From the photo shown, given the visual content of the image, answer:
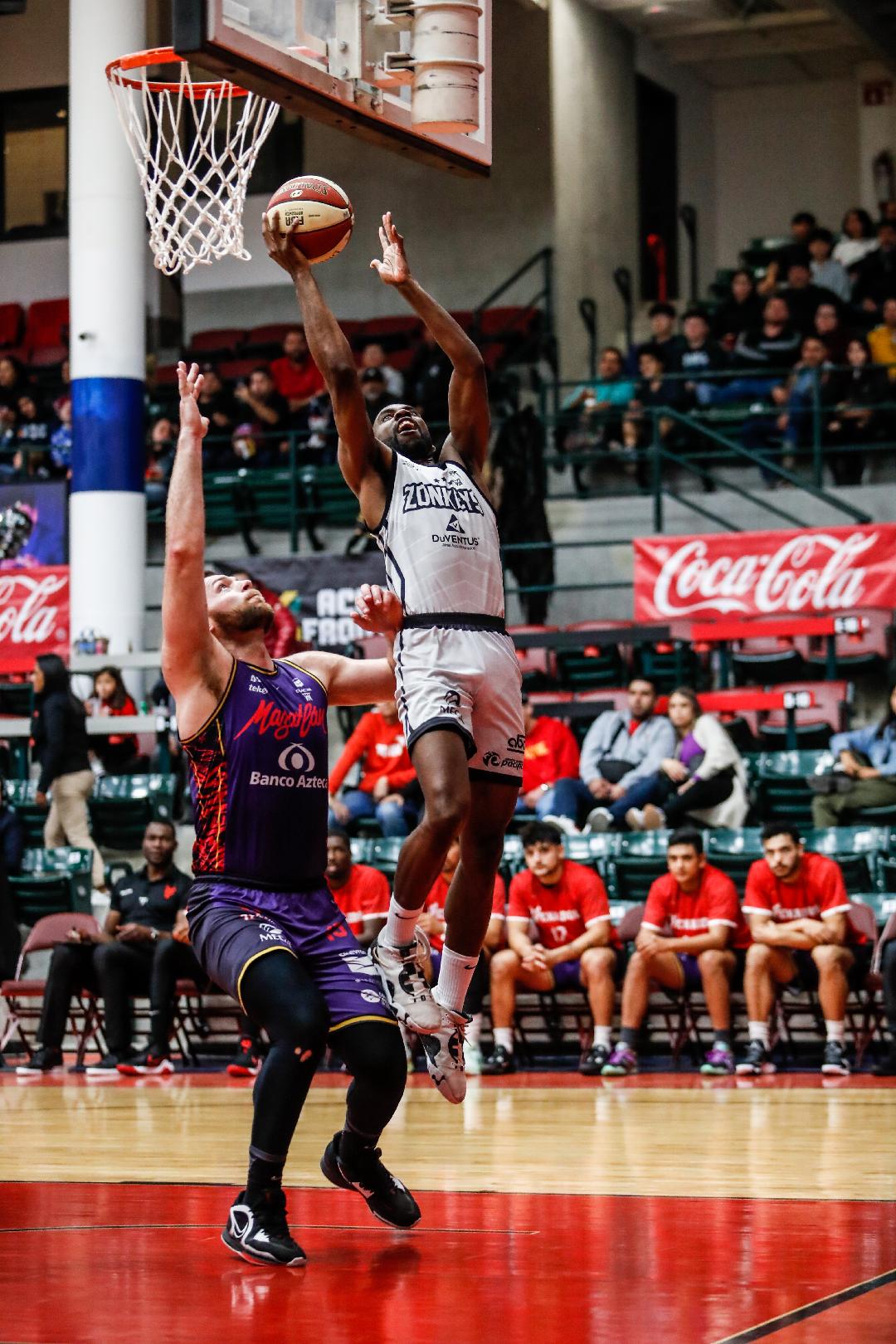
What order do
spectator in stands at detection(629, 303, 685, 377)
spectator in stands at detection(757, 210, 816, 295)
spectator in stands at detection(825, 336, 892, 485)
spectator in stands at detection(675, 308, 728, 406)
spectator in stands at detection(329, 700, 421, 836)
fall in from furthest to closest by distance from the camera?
spectator in stands at detection(757, 210, 816, 295)
spectator in stands at detection(629, 303, 685, 377)
spectator in stands at detection(675, 308, 728, 406)
spectator in stands at detection(825, 336, 892, 485)
spectator in stands at detection(329, 700, 421, 836)

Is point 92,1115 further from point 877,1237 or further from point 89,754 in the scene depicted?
point 89,754

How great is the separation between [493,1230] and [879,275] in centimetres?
1561

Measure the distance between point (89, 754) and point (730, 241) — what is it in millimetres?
12818

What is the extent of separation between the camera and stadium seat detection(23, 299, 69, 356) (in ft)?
80.5

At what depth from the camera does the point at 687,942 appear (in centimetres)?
1145

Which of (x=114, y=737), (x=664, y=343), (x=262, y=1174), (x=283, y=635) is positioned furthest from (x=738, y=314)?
(x=262, y=1174)

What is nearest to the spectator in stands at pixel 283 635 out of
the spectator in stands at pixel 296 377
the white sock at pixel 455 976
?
the spectator in stands at pixel 296 377

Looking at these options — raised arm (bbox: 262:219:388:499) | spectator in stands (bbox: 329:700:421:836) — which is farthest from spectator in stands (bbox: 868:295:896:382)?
raised arm (bbox: 262:219:388:499)

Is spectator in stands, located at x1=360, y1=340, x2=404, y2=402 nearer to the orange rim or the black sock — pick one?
the orange rim

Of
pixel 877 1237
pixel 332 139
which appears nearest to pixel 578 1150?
pixel 877 1237

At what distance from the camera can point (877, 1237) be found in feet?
17.8

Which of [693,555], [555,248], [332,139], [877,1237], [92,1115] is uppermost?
[332,139]

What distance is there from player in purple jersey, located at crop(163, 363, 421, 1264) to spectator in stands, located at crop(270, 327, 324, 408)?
1529 centimetres

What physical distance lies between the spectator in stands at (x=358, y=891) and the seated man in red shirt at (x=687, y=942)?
1612 millimetres
